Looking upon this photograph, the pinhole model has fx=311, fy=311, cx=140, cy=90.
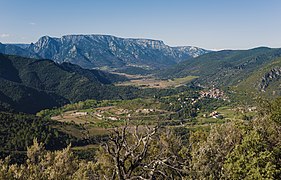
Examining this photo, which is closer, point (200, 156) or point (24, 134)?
point (200, 156)

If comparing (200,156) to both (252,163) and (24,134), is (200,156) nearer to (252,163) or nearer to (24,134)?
(252,163)

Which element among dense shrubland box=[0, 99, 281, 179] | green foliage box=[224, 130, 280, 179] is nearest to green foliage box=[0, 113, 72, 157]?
dense shrubland box=[0, 99, 281, 179]

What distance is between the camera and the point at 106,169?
44.8 metres

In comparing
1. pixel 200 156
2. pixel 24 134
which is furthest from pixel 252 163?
pixel 24 134

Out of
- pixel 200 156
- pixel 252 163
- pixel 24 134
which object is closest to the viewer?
pixel 252 163

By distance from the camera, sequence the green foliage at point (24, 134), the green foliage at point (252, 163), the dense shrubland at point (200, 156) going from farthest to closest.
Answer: the green foliage at point (24, 134) < the green foliage at point (252, 163) < the dense shrubland at point (200, 156)

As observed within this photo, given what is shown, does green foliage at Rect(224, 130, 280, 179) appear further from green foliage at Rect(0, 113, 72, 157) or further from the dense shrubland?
green foliage at Rect(0, 113, 72, 157)

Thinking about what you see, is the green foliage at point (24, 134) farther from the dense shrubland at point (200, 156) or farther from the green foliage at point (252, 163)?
the green foliage at point (252, 163)

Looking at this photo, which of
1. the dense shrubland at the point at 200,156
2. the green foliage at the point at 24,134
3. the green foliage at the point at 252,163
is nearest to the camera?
the dense shrubland at the point at 200,156

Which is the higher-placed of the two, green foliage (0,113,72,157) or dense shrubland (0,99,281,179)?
dense shrubland (0,99,281,179)

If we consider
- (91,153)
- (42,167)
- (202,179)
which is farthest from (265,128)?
(91,153)

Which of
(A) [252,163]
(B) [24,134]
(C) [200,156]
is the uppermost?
(A) [252,163]

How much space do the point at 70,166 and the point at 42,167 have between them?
181 inches

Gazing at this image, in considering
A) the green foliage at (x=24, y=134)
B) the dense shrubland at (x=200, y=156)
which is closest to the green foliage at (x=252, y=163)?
the dense shrubland at (x=200, y=156)
